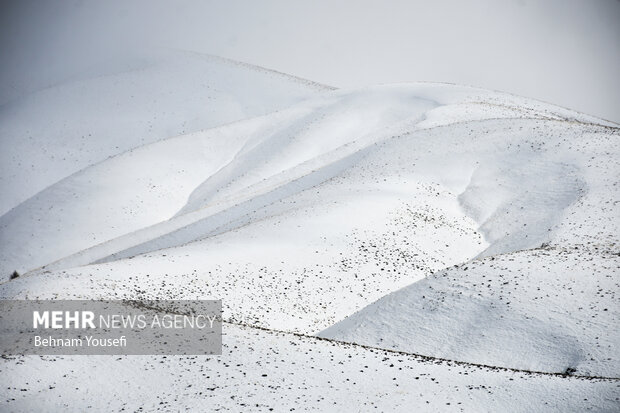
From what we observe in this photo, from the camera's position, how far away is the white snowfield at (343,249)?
16.9 metres

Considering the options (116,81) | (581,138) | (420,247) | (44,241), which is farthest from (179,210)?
(116,81)

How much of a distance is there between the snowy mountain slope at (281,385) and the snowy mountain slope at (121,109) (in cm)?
6253

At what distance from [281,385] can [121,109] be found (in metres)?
92.2

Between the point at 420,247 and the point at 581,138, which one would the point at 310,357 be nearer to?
the point at 420,247

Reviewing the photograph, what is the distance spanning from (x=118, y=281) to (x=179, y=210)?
37633 millimetres

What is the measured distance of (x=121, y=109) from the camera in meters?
100

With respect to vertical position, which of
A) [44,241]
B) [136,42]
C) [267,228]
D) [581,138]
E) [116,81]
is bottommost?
[44,241]

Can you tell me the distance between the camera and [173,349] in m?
19.1

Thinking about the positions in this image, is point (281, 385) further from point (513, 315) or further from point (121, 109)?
point (121, 109)

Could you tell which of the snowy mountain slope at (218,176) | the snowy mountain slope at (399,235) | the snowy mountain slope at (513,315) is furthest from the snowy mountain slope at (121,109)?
the snowy mountain slope at (513,315)

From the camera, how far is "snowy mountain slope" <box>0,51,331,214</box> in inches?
3238

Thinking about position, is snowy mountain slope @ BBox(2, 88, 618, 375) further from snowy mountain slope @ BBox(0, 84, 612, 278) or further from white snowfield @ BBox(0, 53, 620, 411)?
snowy mountain slope @ BBox(0, 84, 612, 278)

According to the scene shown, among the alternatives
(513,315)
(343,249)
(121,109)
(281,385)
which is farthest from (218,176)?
(281,385)

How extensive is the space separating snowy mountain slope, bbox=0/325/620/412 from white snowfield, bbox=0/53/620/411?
7 centimetres
